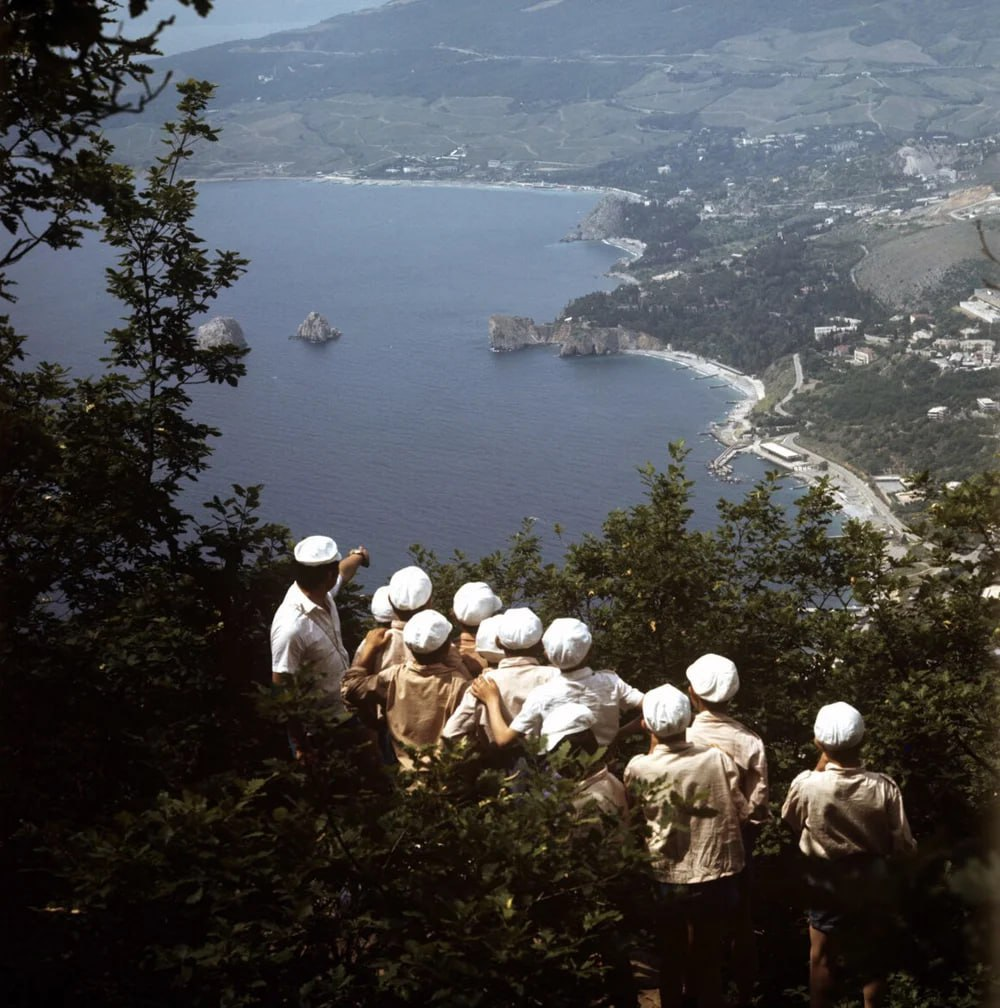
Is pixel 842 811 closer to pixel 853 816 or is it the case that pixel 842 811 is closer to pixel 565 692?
pixel 853 816

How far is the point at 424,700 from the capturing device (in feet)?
12.7

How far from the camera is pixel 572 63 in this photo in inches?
5901

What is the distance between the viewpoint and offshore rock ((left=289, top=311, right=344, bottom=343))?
182 ft

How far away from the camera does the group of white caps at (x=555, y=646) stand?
10.9 feet

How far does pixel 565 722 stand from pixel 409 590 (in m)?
0.96

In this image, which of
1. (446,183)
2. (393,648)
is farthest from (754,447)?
(446,183)

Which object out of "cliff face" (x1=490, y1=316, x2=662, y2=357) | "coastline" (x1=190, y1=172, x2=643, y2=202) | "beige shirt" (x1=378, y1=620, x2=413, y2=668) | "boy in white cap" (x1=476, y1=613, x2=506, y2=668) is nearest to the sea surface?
"cliff face" (x1=490, y1=316, x2=662, y2=357)

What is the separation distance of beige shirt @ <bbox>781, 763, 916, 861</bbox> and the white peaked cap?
3.06 feet

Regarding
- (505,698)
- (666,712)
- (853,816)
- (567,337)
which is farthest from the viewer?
(567,337)

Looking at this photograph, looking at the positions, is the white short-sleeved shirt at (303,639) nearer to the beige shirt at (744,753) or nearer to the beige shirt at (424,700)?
the beige shirt at (424,700)

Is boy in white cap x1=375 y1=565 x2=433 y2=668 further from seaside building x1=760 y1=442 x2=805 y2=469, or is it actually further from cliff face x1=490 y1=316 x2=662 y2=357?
cliff face x1=490 y1=316 x2=662 y2=357

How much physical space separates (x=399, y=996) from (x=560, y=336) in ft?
189

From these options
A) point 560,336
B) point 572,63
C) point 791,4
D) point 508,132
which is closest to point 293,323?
point 560,336

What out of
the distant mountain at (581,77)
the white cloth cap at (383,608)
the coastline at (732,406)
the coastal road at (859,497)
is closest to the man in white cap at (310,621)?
the white cloth cap at (383,608)
